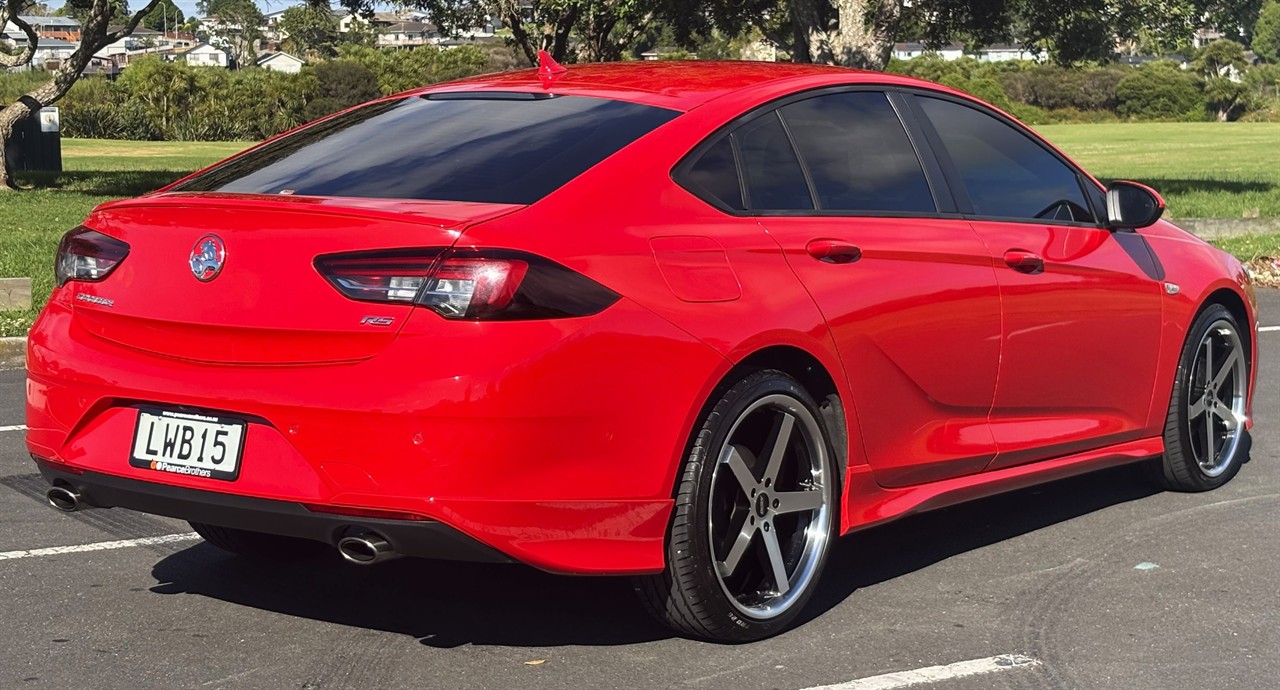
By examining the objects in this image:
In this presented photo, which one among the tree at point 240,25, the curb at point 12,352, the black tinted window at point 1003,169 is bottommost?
the tree at point 240,25

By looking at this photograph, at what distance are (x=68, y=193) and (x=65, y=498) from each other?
24.2 m

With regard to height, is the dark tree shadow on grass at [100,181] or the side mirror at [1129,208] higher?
the side mirror at [1129,208]

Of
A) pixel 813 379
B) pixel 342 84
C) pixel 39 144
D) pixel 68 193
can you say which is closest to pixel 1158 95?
pixel 342 84

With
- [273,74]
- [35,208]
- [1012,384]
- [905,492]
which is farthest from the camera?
[273,74]

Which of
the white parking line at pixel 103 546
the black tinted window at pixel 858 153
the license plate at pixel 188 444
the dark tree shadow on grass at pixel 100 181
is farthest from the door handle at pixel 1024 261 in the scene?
the dark tree shadow on grass at pixel 100 181

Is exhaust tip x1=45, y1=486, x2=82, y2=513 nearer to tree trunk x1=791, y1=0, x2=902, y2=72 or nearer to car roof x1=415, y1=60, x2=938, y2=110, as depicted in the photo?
car roof x1=415, y1=60, x2=938, y2=110

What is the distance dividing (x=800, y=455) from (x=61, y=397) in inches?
→ 80.0

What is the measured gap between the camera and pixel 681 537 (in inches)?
173

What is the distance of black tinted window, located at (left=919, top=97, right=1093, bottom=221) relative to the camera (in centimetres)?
568

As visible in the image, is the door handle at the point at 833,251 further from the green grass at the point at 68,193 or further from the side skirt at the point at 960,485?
the green grass at the point at 68,193

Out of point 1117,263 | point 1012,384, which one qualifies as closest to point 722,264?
point 1012,384

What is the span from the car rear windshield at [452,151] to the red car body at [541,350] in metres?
0.09

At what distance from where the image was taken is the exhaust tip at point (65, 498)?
4531 millimetres

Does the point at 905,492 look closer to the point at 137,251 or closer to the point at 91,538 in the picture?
the point at 137,251
